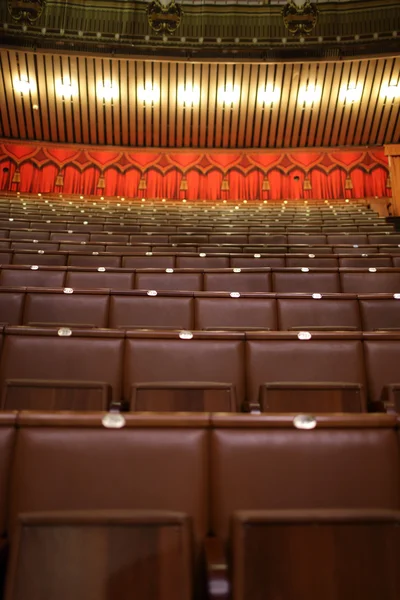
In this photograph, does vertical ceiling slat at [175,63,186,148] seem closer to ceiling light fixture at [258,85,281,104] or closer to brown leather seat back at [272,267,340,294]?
ceiling light fixture at [258,85,281,104]

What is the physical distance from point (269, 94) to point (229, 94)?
263 mm

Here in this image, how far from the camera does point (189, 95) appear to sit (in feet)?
9.98

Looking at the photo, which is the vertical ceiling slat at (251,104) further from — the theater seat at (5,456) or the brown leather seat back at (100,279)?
the theater seat at (5,456)

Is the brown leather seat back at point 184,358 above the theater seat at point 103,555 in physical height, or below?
above

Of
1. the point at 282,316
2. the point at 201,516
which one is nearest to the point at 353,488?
the point at 201,516

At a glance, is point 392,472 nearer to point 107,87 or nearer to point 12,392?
point 12,392

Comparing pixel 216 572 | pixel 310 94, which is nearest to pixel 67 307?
pixel 216 572

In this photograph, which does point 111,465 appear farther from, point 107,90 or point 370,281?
point 107,90

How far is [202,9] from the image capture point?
10.0ft

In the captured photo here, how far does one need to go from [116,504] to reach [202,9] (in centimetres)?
339

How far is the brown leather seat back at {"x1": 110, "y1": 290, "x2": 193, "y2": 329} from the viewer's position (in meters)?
0.91

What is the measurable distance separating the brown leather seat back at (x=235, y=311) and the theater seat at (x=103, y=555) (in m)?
0.58

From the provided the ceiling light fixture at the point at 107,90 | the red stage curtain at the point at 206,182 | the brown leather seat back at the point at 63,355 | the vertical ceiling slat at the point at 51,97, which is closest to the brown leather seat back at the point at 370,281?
the brown leather seat back at the point at 63,355

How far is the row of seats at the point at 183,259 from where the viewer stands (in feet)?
4.29
